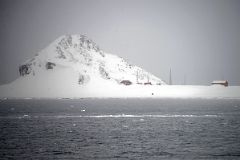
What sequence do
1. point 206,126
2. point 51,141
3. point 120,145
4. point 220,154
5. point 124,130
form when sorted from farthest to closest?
point 206,126, point 124,130, point 51,141, point 120,145, point 220,154

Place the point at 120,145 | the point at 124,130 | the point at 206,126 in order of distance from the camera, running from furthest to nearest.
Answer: the point at 206,126 < the point at 124,130 < the point at 120,145

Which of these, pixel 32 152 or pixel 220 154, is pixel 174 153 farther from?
pixel 32 152

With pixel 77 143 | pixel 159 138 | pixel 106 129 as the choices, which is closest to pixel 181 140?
pixel 159 138

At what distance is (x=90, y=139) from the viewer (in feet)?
233

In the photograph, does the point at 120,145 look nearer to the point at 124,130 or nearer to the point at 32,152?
the point at 32,152

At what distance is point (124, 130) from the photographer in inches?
3342

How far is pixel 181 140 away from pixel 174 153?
511 inches

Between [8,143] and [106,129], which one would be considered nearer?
[8,143]

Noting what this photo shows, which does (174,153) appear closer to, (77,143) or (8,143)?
(77,143)

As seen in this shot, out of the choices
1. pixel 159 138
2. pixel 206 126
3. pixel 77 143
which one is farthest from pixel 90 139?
pixel 206 126

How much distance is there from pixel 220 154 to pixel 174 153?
5.56 metres

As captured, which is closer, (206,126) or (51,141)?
(51,141)

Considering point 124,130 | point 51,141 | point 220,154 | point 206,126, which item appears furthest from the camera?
point 206,126

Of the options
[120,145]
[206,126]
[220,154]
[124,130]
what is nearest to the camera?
[220,154]
